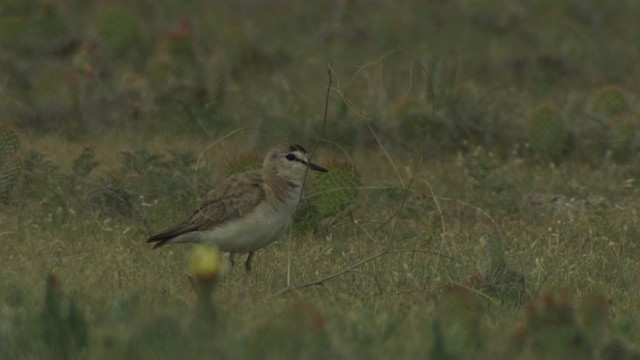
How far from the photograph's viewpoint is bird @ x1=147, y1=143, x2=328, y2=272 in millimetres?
8266

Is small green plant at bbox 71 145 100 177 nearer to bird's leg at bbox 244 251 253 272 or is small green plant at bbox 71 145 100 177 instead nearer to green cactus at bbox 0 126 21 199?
green cactus at bbox 0 126 21 199

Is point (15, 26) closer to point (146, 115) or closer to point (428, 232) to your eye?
point (146, 115)

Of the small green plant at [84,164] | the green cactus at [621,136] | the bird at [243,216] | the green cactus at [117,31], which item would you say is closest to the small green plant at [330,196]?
the bird at [243,216]

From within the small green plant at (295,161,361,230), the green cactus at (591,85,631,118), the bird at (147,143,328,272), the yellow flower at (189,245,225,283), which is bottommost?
the green cactus at (591,85,631,118)

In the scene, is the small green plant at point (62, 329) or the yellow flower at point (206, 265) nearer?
the yellow flower at point (206, 265)

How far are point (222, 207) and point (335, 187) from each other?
1261 mm

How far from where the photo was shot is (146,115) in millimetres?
12562

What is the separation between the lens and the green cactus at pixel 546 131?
11906 mm

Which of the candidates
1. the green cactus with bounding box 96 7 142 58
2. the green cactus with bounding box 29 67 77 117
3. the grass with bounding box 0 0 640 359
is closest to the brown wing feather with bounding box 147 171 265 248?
the grass with bounding box 0 0 640 359

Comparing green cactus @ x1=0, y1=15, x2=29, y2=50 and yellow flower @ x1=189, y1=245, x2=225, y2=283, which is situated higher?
yellow flower @ x1=189, y1=245, x2=225, y2=283

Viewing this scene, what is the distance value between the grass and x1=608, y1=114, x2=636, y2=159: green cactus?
19mm

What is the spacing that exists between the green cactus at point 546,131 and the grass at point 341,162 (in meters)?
0.02

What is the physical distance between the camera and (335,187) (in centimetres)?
948

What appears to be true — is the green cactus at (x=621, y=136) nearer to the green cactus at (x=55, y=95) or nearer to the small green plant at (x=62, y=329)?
the green cactus at (x=55, y=95)
